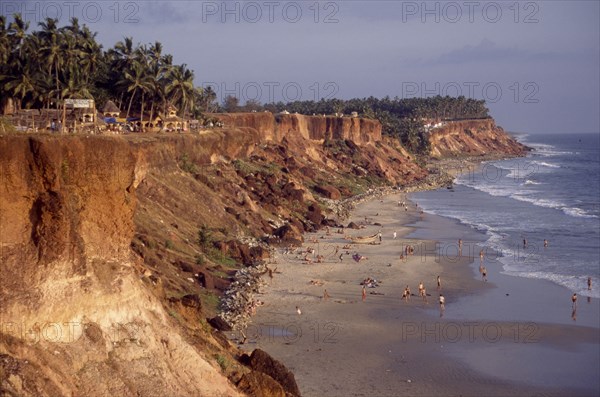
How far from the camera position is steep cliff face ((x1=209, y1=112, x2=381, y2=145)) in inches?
3248

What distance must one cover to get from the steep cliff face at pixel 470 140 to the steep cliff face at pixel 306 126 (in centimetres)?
3856

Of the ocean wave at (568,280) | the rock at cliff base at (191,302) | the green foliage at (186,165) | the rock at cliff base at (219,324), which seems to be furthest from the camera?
the green foliage at (186,165)

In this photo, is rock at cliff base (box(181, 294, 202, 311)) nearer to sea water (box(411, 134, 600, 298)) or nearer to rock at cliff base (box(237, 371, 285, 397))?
rock at cliff base (box(237, 371, 285, 397))

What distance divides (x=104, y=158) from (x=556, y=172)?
389 feet

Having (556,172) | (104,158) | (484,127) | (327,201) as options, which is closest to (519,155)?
(484,127)

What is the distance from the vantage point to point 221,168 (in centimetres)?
5750

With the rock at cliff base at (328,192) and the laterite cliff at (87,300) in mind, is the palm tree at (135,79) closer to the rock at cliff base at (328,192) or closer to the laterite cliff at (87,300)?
the rock at cliff base at (328,192)

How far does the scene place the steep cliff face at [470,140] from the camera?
158 metres

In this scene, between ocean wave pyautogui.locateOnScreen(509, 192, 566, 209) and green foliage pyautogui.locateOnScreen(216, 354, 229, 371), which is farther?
ocean wave pyautogui.locateOnScreen(509, 192, 566, 209)

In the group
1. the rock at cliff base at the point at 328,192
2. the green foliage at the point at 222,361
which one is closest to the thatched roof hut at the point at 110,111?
the rock at cliff base at the point at 328,192

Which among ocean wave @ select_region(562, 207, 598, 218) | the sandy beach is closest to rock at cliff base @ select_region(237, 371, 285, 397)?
the sandy beach

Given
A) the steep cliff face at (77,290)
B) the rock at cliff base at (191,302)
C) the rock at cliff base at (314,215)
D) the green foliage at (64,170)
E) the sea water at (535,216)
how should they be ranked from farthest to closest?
the rock at cliff base at (314,215) < the sea water at (535,216) < the rock at cliff base at (191,302) < the green foliage at (64,170) < the steep cliff face at (77,290)

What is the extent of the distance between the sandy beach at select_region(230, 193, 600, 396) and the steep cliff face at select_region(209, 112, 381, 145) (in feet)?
128

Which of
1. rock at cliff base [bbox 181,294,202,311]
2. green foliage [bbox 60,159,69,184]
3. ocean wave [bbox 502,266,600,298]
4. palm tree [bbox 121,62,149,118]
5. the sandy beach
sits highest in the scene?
palm tree [bbox 121,62,149,118]
